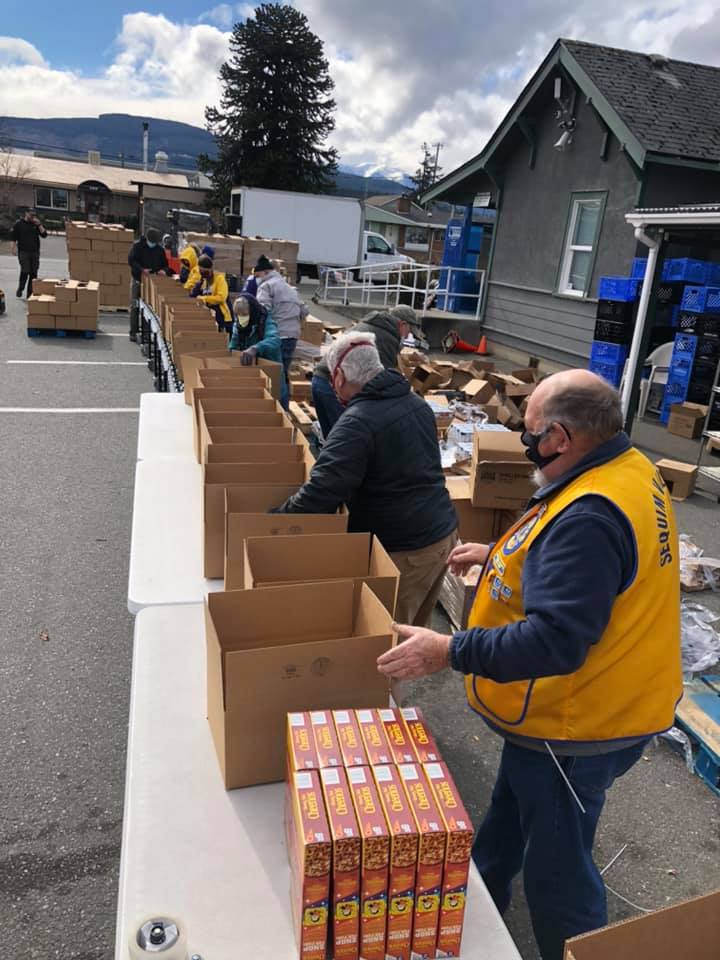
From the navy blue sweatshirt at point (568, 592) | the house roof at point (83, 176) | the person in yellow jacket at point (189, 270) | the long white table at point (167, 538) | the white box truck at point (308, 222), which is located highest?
the house roof at point (83, 176)

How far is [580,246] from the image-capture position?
38.9 feet

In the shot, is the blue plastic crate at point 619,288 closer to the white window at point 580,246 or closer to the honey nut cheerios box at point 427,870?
the white window at point 580,246

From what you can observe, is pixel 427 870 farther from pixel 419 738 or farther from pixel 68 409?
pixel 68 409

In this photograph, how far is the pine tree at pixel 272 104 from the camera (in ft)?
123

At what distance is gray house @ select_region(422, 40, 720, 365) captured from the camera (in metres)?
10.3

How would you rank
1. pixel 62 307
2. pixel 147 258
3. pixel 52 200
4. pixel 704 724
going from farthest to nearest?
pixel 52 200, pixel 62 307, pixel 147 258, pixel 704 724

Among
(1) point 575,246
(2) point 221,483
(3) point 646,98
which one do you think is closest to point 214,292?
(1) point 575,246

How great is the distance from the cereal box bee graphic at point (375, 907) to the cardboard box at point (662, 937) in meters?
0.34

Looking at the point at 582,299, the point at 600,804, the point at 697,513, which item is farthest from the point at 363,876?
the point at 582,299

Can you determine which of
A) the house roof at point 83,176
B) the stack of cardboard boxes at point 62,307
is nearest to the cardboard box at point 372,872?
the stack of cardboard boxes at point 62,307

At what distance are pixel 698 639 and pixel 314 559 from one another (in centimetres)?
297

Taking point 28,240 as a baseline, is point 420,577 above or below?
below

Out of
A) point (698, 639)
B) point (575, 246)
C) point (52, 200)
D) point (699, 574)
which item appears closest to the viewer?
point (698, 639)

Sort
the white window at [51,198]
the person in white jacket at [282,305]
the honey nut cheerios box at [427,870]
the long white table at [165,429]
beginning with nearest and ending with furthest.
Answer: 1. the honey nut cheerios box at [427,870]
2. the long white table at [165,429]
3. the person in white jacket at [282,305]
4. the white window at [51,198]
